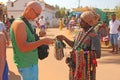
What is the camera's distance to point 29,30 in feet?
15.2

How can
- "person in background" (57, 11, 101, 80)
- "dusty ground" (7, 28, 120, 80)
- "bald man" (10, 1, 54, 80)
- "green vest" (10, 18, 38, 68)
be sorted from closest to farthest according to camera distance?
"bald man" (10, 1, 54, 80), "green vest" (10, 18, 38, 68), "person in background" (57, 11, 101, 80), "dusty ground" (7, 28, 120, 80)

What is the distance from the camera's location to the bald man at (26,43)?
176 inches

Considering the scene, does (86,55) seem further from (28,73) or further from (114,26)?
(114,26)

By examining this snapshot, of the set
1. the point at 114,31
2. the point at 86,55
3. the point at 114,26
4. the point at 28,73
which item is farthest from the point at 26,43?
the point at 114,26

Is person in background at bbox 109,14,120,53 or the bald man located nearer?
the bald man

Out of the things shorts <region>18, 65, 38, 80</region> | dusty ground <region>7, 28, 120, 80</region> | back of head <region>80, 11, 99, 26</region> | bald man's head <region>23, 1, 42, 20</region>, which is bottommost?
dusty ground <region>7, 28, 120, 80</region>

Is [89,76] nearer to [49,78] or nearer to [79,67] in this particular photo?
[79,67]

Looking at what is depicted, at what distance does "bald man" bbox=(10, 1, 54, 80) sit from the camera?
447 cm

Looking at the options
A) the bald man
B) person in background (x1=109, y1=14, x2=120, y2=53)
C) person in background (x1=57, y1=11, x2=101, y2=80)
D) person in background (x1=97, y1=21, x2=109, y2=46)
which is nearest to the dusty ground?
person in background (x1=109, y1=14, x2=120, y2=53)

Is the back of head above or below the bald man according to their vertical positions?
above

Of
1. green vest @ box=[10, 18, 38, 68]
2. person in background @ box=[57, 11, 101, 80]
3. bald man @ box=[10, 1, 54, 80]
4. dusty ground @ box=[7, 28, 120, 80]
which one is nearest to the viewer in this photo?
bald man @ box=[10, 1, 54, 80]

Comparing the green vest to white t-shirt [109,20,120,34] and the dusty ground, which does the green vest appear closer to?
the dusty ground

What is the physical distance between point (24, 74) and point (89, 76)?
899mm

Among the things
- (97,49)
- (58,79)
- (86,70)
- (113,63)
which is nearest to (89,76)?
(86,70)
